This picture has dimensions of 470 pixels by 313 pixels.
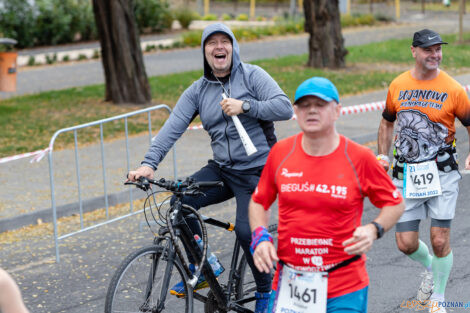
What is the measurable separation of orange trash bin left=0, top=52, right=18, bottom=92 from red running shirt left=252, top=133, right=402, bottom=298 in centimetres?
1154

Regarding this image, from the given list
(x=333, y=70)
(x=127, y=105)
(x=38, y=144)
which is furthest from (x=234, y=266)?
(x=333, y=70)

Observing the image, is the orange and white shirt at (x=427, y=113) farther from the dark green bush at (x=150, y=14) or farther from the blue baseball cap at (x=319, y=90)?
the dark green bush at (x=150, y=14)

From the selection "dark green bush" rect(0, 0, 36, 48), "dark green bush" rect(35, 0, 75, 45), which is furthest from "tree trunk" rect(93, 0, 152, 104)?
"dark green bush" rect(35, 0, 75, 45)

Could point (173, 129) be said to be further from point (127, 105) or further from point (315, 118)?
point (127, 105)

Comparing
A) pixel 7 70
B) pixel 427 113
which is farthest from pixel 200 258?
pixel 7 70

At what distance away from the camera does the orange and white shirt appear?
552 cm

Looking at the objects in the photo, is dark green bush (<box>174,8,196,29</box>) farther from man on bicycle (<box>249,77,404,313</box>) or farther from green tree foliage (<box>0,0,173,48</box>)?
man on bicycle (<box>249,77,404,313</box>)

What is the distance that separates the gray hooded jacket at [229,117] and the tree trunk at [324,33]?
630 inches

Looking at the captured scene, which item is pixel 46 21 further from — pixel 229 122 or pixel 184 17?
pixel 229 122

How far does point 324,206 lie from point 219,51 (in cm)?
172

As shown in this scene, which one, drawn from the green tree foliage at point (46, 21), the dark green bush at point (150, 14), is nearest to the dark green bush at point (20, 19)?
the green tree foliage at point (46, 21)

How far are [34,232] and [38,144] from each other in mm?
4342

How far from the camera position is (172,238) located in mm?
4840

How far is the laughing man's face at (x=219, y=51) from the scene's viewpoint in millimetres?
5207
